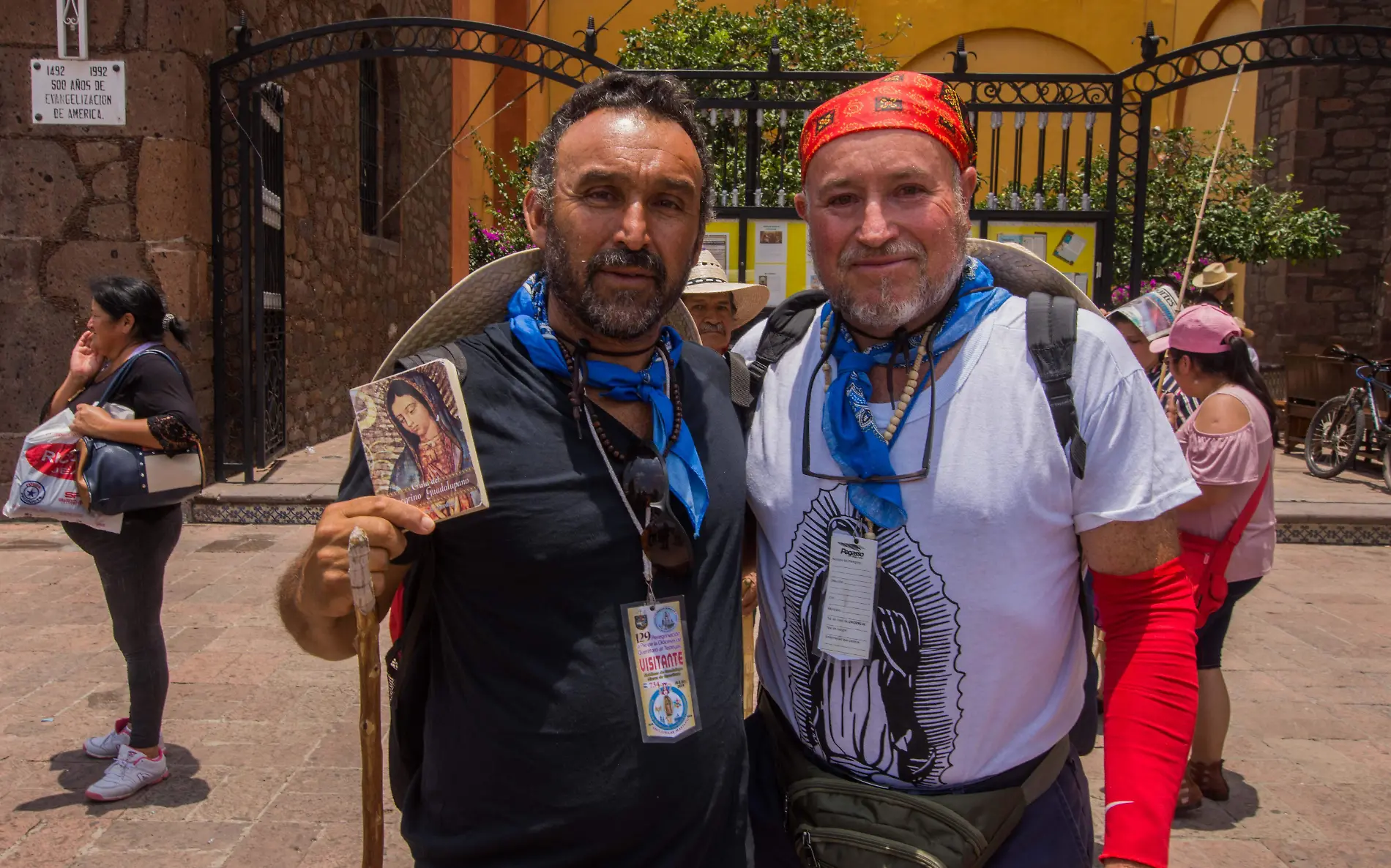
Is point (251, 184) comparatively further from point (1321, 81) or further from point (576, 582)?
point (1321, 81)

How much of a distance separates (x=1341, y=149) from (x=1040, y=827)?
52.9 ft

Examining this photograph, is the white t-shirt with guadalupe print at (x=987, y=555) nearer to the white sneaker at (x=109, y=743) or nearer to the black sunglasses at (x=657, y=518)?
the black sunglasses at (x=657, y=518)

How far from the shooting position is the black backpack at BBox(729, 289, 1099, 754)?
1.61 meters

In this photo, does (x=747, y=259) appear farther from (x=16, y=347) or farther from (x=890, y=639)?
(x=890, y=639)

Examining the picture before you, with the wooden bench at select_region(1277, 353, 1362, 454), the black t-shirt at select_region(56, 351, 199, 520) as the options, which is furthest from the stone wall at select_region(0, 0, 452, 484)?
the wooden bench at select_region(1277, 353, 1362, 454)

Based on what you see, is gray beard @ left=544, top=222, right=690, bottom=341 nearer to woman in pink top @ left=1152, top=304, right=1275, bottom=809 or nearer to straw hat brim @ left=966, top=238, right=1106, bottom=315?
straw hat brim @ left=966, top=238, right=1106, bottom=315

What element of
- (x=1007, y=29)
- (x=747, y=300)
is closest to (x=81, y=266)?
(x=747, y=300)

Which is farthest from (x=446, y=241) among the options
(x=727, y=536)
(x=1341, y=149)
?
(x=727, y=536)

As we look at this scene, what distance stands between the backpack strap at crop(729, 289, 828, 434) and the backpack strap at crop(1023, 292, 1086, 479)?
430mm

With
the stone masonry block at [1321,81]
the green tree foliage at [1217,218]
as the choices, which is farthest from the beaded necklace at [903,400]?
the stone masonry block at [1321,81]

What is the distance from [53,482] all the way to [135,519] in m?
0.28

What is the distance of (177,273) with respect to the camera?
7348 millimetres

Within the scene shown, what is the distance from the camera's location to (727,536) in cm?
173

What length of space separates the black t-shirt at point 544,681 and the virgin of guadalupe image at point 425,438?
0.08 metres
